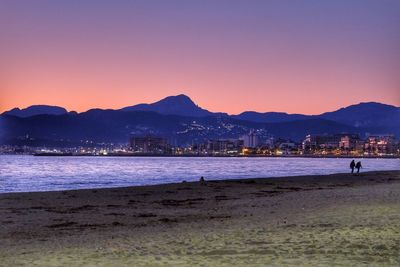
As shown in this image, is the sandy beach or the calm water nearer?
the sandy beach

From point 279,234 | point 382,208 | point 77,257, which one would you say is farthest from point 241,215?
point 77,257

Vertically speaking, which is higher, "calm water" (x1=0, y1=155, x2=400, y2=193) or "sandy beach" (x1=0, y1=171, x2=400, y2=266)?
"sandy beach" (x1=0, y1=171, x2=400, y2=266)

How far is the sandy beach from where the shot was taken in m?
11.6

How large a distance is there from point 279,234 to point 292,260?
3581mm

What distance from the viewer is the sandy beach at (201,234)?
11.6 meters

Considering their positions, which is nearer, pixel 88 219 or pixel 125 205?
pixel 88 219

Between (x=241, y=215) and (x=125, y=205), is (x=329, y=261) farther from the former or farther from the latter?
(x=125, y=205)

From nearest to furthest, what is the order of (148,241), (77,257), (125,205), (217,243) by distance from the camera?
(77,257) < (217,243) < (148,241) < (125,205)

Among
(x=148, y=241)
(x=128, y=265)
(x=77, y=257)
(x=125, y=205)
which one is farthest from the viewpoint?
(x=125, y=205)

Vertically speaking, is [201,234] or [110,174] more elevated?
[201,234]

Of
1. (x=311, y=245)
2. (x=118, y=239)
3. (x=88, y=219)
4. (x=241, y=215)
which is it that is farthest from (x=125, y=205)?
(x=311, y=245)

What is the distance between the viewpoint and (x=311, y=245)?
12836mm

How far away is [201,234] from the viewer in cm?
1553

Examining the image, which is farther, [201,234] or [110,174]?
[110,174]
